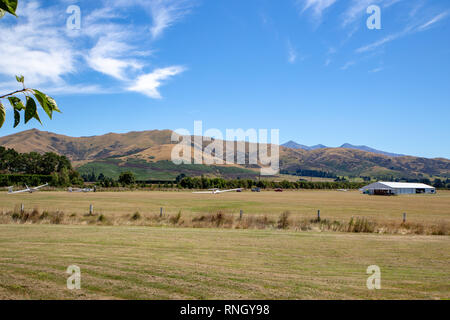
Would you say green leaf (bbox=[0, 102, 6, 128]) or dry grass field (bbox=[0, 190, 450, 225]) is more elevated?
green leaf (bbox=[0, 102, 6, 128])

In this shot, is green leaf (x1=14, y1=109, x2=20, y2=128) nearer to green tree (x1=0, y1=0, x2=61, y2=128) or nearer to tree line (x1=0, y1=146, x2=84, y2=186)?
green tree (x1=0, y1=0, x2=61, y2=128)

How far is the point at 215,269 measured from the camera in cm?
916

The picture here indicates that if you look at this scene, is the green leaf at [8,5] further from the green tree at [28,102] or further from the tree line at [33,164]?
the tree line at [33,164]

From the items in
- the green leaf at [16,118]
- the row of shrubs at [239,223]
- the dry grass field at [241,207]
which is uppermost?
the green leaf at [16,118]

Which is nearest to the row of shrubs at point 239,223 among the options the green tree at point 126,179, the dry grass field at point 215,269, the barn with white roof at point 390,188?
the dry grass field at point 215,269

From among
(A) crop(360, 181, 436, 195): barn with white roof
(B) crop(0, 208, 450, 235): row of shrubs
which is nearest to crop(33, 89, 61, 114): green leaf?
(B) crop(0, 208, 450, 235): row of shrubs

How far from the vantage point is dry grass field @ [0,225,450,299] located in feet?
22.3

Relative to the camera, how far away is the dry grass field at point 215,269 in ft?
22.3

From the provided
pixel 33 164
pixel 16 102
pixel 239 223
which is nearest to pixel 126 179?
pixel 33 164

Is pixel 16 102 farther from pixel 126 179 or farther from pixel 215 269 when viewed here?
pixel 126 179
